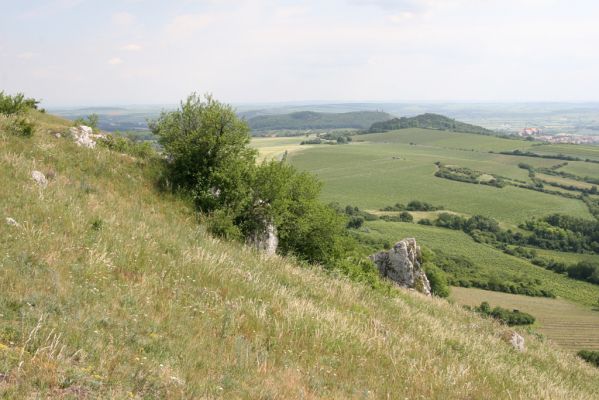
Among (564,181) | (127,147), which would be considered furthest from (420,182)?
(127,147)

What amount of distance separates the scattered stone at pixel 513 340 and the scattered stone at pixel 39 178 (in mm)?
16091

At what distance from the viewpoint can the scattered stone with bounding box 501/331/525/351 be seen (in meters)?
15.5

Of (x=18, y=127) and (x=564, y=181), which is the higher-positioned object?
(x=18, y=127)

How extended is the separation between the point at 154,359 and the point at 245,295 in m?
3.54

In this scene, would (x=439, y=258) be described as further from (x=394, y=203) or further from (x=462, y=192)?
(x=462, y=192)

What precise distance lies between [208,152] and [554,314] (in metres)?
60.7

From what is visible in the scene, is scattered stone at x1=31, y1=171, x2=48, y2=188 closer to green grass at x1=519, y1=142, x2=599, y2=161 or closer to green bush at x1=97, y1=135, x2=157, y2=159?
green bush at x1=97, y1=135, x2=157, y2=159

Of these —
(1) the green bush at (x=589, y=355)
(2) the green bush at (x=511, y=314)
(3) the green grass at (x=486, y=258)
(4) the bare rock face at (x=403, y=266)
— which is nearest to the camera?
(4) the bare rock face at (x=403, y=266)

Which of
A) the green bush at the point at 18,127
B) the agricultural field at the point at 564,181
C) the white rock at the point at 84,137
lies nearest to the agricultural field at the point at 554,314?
the white rock at the point at 84,137

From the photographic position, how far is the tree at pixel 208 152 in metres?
18.4

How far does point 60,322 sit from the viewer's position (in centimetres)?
525

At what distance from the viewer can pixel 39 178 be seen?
11.6 meters

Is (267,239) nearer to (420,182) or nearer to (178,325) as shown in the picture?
(178,325)

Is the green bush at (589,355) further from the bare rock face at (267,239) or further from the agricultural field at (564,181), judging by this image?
the agricultural field at (564,181)
